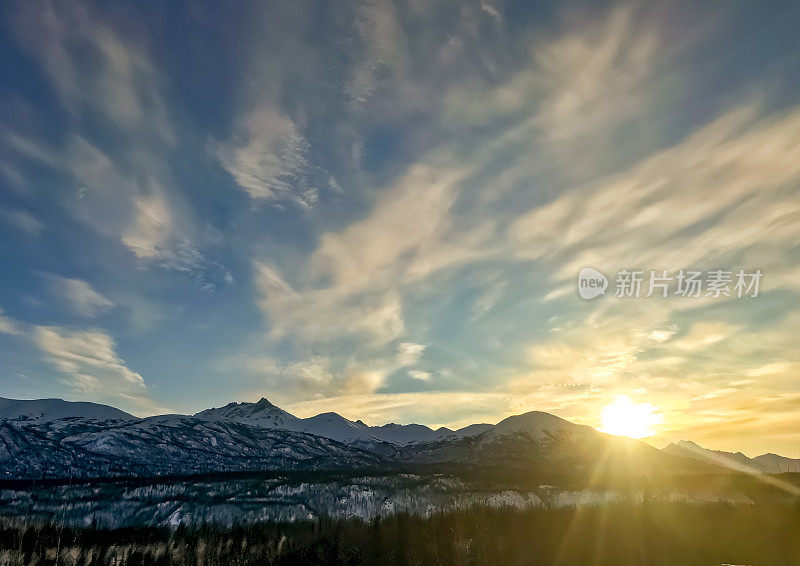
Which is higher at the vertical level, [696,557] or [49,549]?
[696,557]

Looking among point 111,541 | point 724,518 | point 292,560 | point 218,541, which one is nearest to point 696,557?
point 724,518

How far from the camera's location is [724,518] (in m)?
198

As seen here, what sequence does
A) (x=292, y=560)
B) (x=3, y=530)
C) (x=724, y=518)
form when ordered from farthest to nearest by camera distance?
(x=724, y=518)
(x=3, y=530)
(x=292, y=560)

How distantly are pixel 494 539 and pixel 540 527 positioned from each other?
44.1m

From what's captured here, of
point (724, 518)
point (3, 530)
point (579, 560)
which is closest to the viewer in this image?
point (579, 560)

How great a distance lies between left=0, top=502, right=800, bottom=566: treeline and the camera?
13375 centimetres

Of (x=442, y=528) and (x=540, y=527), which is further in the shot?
(x=540, y=527)

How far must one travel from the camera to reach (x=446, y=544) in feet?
486

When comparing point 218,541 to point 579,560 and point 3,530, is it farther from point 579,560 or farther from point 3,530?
point 579,560

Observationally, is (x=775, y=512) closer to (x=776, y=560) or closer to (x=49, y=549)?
(x=776, y=560)

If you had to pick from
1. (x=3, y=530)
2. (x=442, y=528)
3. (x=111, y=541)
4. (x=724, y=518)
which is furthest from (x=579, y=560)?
(x=3, y=530)

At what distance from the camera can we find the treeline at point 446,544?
134 metres

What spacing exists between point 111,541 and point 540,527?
161446 millimetres

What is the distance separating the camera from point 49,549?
167m
